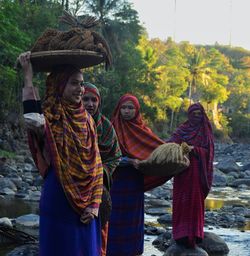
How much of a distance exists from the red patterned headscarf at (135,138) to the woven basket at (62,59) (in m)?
2.29

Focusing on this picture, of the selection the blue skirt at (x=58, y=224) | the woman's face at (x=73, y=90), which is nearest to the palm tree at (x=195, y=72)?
the woman's face at (x=73, y=90)

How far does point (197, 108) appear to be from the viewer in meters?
6.22

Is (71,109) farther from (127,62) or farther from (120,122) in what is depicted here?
(127,62)

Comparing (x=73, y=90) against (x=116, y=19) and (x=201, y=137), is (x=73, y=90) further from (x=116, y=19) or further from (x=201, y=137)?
(x=116, y=19)

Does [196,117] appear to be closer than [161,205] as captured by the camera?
Yes

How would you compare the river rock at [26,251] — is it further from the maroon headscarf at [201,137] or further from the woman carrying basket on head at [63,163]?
the woman carrying basket on head at [63,163]

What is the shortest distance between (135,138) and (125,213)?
2.60ft

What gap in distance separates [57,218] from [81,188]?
8.3 inches

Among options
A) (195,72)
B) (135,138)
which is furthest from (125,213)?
(195,72)

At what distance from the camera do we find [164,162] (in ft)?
17.0

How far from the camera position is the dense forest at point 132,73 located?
15617 mm

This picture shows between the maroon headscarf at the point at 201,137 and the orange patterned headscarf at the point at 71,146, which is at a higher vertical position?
the orange patterned headscarf at the point at 71,146

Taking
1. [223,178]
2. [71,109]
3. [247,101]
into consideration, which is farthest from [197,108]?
[247,101]

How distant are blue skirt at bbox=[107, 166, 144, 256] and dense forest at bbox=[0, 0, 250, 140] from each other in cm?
125
